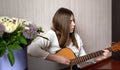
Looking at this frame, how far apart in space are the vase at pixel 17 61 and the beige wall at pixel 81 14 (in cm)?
87

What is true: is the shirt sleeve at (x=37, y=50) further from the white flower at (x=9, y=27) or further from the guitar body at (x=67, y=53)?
the white flower at (x=9, y=27)

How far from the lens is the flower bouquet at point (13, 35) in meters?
0.82

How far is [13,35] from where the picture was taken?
851mm

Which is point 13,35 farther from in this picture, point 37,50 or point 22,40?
point 37,50

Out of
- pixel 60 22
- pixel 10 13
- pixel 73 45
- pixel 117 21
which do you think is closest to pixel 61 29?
pixel 60 22

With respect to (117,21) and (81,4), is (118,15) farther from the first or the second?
(81,4)

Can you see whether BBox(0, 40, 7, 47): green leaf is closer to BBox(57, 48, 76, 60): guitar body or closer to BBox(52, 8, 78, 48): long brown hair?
BBox(57, 48, 76, 60): guitar body

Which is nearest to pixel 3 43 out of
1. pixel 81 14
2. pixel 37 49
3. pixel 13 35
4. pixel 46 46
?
pixel 13 35

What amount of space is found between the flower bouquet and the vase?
3 cm

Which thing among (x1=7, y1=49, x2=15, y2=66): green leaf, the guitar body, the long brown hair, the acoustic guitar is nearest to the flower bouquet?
(x1=7, y1=49, x2=15, y2=66): green leaf

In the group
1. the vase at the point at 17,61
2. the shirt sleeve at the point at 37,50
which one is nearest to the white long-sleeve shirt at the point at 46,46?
the shirt sleeve at the point at 37,50

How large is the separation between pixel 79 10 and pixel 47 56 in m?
0.74

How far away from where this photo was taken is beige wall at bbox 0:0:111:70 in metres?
1.77

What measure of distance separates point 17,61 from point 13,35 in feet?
0.39
